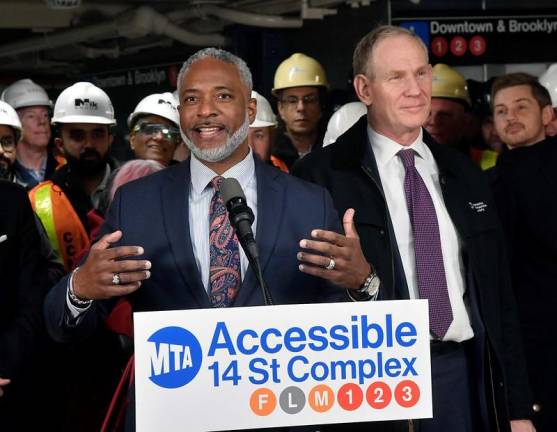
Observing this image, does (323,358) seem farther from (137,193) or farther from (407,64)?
(407,64)

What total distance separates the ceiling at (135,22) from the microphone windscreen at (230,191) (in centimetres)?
797

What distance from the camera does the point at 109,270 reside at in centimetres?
277

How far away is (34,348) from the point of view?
3.58 m

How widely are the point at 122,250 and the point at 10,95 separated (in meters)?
5.37

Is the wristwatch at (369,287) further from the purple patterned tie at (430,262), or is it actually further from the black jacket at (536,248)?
the black jacket at (536,248)

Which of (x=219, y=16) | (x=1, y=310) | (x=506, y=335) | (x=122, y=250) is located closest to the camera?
(x=122, y=250)

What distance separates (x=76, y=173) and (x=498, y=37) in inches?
231

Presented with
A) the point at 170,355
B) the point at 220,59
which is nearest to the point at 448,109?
the point at 220,59

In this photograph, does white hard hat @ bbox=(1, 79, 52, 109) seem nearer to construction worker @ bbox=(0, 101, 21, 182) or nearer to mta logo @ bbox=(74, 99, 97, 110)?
mta logo @ bbox=(74, 99, 97, 110)

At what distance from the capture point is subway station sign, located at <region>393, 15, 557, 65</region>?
414 inches

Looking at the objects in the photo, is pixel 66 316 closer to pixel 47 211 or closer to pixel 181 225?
pixel 181 225

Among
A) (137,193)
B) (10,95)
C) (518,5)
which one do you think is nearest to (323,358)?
(137,193)

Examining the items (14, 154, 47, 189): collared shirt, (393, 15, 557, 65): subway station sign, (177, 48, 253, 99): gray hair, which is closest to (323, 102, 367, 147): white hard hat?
(14, 154, 47, 189): collared shirt

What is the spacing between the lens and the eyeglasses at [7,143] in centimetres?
531
